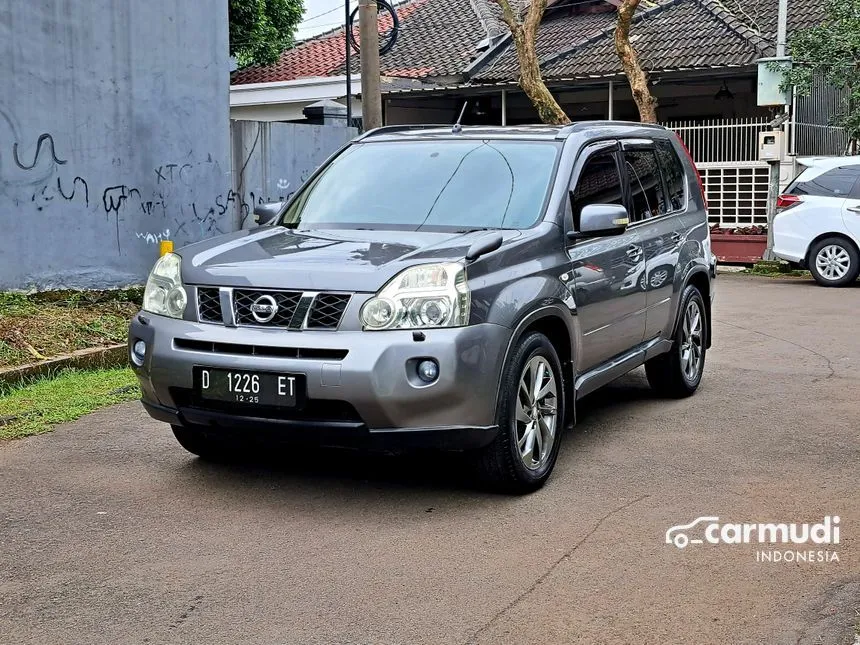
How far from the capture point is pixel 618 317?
659 centimetres

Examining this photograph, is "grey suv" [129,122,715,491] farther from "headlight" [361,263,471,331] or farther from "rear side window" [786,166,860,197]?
"rear side window" [786,166,860,197]

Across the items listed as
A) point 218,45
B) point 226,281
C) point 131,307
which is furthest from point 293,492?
point 218,45

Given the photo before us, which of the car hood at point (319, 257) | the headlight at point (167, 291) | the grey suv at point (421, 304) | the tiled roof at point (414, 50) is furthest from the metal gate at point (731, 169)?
the headlight at point (167, 291)

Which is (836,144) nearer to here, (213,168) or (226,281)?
(213,168)

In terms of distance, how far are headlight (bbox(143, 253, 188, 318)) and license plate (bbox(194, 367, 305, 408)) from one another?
1.43ft

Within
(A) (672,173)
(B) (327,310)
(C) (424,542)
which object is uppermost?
(A) (672,173)

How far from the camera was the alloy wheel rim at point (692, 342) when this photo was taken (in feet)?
25.7

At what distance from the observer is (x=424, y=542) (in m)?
4.82

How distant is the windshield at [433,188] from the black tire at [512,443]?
75 cm

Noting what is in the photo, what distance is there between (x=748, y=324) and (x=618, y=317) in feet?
18.8

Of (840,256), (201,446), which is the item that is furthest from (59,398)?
(840,256)

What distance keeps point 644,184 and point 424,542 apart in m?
3.38

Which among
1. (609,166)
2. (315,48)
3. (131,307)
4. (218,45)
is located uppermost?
(315,48)

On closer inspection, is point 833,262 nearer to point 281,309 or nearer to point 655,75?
point 655,75
